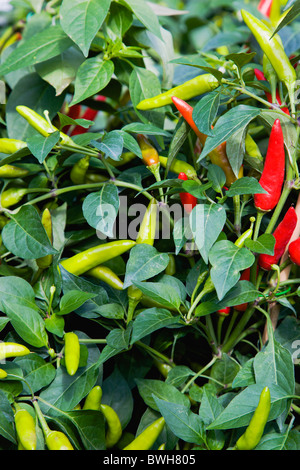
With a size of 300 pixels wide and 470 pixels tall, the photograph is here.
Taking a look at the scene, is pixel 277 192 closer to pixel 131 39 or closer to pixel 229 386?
pixel 229 386

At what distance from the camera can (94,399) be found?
0.70 metres

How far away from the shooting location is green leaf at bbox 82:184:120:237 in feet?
2.19

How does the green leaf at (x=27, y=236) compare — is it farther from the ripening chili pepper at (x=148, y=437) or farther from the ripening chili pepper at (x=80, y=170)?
the ripening chili pepper at (x=148, y=437)

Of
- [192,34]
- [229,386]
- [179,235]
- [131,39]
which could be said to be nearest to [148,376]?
[229,386]

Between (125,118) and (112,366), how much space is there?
494 mm

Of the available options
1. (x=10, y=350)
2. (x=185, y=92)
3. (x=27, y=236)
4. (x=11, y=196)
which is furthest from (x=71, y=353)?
(x=185, y=92)

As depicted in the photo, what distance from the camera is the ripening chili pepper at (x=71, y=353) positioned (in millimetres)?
663

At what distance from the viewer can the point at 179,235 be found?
2.22 ft

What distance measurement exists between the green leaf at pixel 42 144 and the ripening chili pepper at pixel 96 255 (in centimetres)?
16

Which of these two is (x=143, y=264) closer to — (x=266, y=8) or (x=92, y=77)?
(x=92, y=77)

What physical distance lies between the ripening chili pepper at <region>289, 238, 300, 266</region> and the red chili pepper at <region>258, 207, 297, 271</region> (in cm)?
1

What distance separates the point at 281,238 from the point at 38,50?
0.53 m

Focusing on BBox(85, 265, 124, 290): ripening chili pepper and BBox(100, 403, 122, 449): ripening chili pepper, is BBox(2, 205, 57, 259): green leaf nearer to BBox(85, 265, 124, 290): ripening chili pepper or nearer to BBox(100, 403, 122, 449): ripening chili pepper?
BBox(85, 265, 124, 290): ripening chili pepper

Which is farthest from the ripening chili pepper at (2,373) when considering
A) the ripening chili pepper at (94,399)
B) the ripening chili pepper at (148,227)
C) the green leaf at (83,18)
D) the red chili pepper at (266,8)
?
the red chili pepper at (266,8)
